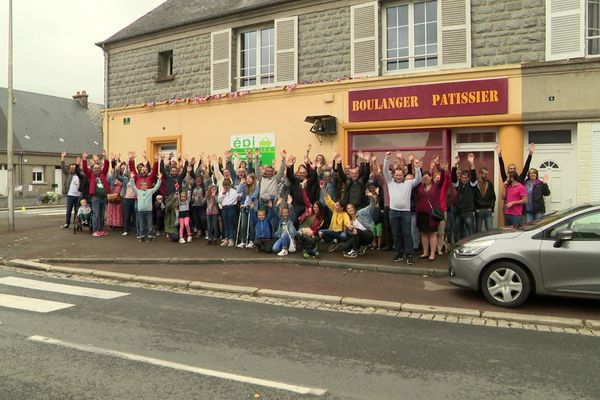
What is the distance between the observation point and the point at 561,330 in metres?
6.04

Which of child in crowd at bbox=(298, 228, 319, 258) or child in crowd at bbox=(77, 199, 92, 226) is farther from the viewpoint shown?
child in crowd at bbox=(77, 199, 92, 226)

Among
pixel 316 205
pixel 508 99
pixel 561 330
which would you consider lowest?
pixel 561 330

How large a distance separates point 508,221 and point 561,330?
14.6ft

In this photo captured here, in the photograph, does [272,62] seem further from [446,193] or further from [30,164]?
[30,164]

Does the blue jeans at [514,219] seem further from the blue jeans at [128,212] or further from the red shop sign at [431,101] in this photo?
the blue jeans at [128,212]

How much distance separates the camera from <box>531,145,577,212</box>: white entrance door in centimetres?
1084

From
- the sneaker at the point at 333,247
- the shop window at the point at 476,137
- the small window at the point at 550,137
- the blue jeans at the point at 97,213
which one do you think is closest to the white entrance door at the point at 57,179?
the blue jeans at the point at 97,213

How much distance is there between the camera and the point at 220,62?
14.8 metres

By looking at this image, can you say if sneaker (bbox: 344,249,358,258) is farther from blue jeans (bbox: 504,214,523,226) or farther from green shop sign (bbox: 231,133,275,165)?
green shop sign (bbox: 231,133,275,165)

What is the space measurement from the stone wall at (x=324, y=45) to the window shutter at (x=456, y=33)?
7.89 ft

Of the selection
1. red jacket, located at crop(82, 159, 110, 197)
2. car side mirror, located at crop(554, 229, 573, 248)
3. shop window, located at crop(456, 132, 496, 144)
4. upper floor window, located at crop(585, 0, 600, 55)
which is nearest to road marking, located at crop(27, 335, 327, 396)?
car side mirror, located at crop(554, 229, 573, 248)

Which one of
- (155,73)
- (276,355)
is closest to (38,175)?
(155,73)

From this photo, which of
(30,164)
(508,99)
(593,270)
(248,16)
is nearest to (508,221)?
(508,99)

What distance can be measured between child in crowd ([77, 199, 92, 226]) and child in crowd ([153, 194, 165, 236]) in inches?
77.7
